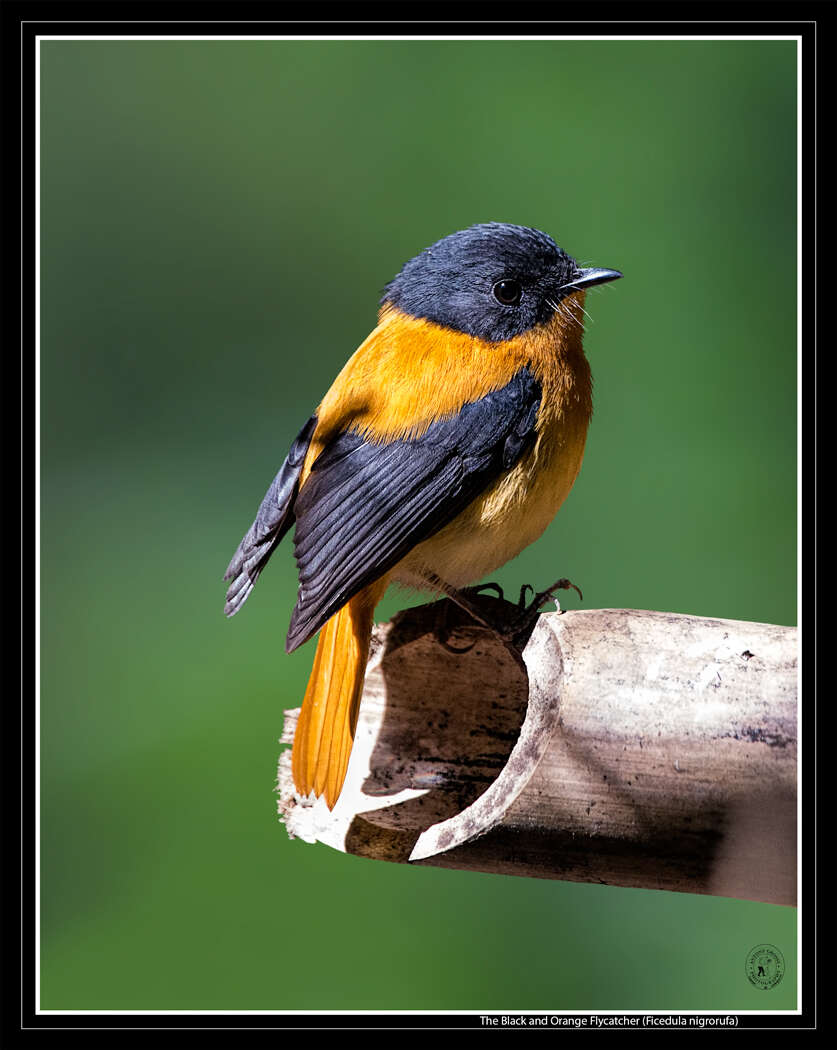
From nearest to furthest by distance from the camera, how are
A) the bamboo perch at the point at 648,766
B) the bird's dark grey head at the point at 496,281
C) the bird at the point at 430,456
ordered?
the bamboo perch at the point at 648,766 → the bird at the point at 430,456 → the bird's dark grey head at the point at 496,281

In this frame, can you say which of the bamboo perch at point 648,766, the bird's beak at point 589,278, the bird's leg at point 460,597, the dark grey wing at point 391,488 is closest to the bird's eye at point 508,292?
the bird's beak at point 589,278

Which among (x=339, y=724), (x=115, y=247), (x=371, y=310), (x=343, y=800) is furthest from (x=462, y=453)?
(x=115, y=247)

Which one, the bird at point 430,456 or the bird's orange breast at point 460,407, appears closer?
the bird at point 430,456

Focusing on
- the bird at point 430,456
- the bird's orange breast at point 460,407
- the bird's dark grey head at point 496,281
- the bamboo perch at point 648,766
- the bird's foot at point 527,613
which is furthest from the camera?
the bird's dark grey head at point 496,281

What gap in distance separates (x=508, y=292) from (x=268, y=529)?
89cm

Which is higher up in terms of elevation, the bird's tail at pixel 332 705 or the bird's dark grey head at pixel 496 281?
the bird's dark grey head at pixel 496 281

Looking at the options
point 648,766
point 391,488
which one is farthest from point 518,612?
point 648,766

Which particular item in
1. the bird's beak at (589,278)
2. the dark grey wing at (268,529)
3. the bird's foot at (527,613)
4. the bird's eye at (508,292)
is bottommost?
the bird's foot at (527,613)

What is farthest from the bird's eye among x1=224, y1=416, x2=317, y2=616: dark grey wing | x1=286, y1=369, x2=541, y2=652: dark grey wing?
x1=224, y1=416, x2=317, y2=616: dark grey wing

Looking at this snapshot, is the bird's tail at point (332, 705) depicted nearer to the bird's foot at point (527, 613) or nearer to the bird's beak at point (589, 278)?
the bird's foot at point (527, 613)

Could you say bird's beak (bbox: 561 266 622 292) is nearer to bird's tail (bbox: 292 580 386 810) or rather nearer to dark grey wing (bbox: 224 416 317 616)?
dark grey wing (bbox: 224 416 317 616)

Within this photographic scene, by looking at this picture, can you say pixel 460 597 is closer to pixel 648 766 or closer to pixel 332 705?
pixel 332 705

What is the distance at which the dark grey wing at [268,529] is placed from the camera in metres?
3.07
